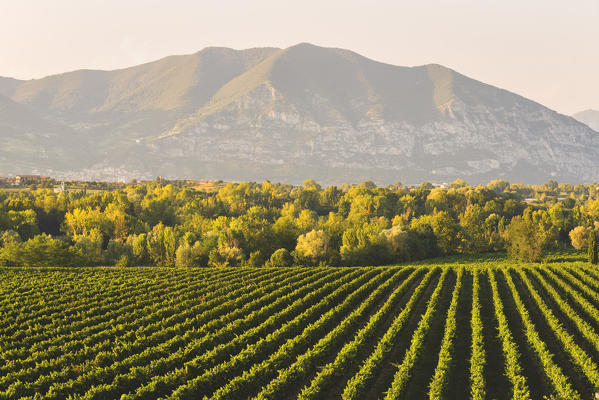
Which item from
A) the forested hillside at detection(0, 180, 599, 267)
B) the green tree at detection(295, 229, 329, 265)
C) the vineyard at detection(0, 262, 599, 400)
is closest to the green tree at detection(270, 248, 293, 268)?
the forested hillside at detection(0, 180, 599, 267)

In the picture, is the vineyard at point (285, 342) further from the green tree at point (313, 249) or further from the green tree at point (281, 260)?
the green tree at point (313, 249)

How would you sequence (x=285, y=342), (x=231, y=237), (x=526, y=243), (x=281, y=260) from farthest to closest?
1. (x=231, y=237)
2. (x=526, y=243)
3. (x=281, y=260)
4. (x=285, y=342)

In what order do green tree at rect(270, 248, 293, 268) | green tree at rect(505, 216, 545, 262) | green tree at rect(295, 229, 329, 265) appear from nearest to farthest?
green tree at rect(270, 248, 293, 268)
green tree at rect(295, 229, 329, 265)
green tree at rect(505, 216, 545, 262)

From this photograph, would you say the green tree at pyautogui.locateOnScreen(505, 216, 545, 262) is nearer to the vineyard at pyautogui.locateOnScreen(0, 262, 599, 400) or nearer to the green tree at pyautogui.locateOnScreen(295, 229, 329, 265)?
the vineyard at pyautogui.locateOnScreen(0, 262, 599, 400)

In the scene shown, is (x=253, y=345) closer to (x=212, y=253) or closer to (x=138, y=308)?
(x=138, y=308)

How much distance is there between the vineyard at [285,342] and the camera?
89.9 ft

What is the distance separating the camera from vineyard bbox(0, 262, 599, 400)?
27.4 metres

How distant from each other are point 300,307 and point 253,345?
44.0ft

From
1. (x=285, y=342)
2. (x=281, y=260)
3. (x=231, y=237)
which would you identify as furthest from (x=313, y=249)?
(x=285, y=342)

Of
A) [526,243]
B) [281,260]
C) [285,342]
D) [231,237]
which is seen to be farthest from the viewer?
[231,237]

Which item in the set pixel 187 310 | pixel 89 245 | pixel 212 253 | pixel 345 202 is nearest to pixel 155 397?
pixel 187 310

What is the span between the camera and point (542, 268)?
77.5m

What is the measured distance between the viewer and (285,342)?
120ft

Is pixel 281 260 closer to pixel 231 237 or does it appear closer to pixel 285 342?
pixel 231 237
